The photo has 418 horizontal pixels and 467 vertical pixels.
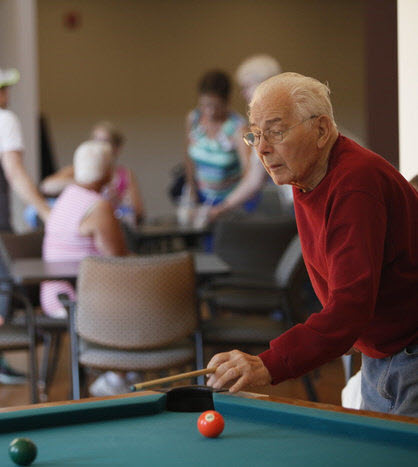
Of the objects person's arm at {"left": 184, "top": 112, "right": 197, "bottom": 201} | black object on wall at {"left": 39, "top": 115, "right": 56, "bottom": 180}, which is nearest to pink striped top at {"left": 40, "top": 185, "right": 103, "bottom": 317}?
person's arm at {"left": 184, "top": 112, "right": 197, "bottom": 201}

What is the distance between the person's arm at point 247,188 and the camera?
5561mm

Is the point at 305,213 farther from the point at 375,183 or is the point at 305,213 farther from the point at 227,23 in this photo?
the point at 227,23

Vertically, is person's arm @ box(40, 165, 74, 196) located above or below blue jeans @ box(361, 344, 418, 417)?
below

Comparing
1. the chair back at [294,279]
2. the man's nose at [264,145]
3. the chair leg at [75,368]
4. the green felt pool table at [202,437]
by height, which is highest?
the man's nose at [264,145]

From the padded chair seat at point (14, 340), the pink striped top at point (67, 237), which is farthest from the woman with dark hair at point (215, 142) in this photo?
the padded chair seat at point (14, 340)

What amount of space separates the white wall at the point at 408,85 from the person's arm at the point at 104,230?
146 centimetres

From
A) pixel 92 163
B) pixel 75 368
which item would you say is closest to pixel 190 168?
pixel 92 163

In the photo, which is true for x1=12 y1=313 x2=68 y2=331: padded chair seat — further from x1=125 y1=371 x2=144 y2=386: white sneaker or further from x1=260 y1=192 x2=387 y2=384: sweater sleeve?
x1=260 y1=192 x2=387 y2=384: sweater sleeve

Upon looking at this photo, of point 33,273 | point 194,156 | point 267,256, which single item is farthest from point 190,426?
point 194,156

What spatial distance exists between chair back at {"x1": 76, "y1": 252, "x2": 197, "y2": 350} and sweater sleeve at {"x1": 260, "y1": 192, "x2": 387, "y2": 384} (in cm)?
162

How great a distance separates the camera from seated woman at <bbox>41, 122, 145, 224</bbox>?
19.3 ft

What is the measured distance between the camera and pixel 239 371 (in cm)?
181

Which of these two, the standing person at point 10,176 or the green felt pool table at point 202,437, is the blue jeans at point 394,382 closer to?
the green felt pool table at point 202,437

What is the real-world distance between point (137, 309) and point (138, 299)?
41mm
